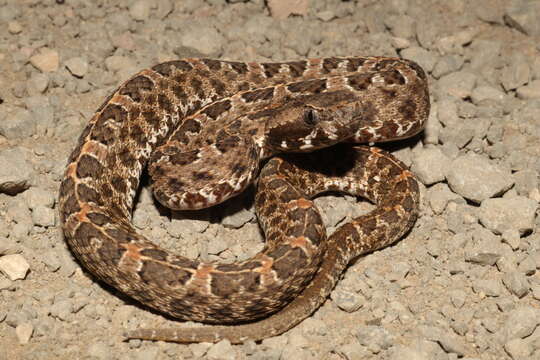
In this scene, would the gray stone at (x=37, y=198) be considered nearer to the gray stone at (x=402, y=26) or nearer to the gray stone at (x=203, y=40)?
the gray stone at (x=203, y=40)

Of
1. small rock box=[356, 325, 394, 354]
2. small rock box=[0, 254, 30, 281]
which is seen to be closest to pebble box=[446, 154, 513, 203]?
small rock box=[356, 325, 394, 354]

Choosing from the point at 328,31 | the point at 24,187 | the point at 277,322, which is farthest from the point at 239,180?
the point at 328,31

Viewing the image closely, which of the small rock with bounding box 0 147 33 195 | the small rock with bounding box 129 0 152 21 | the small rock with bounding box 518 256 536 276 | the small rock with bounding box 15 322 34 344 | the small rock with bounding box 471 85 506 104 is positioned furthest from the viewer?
the small rock with bounding box 129 0 152 21

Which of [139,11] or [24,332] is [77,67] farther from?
[24,332]

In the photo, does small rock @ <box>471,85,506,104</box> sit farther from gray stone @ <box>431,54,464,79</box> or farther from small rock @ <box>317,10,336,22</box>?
small rock @ <box>317,10,336,22</box>

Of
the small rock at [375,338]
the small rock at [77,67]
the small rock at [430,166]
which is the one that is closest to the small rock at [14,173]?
the small rock at [77,67]
